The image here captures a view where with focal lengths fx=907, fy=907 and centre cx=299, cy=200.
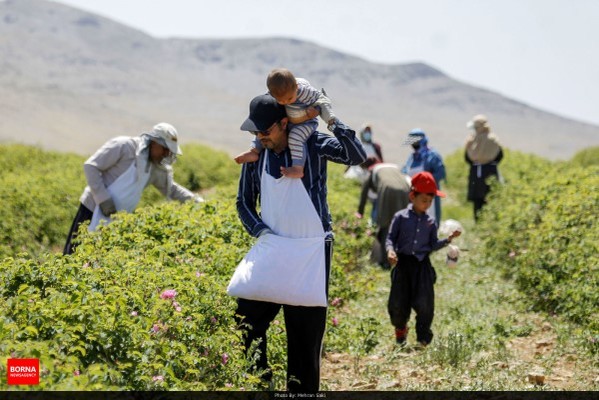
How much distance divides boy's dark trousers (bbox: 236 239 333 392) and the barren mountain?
183 feet

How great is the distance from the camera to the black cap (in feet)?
14.2

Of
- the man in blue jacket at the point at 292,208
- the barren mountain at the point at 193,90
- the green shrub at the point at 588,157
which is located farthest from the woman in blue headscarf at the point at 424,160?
the barren mountain at the point at 193,90

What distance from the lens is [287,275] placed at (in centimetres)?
429

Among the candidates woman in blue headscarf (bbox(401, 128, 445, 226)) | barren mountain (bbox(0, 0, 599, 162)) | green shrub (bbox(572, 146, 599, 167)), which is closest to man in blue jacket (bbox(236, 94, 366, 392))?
woman in blue headscarf (bbox(401, 128, 445, 226))

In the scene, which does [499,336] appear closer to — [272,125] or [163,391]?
[272,125]

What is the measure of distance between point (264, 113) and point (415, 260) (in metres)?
2.79

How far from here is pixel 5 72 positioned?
91.1 meters

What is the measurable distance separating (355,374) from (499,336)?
1593 mm

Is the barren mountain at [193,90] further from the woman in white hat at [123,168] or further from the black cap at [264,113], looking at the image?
the black cap at [264,113]

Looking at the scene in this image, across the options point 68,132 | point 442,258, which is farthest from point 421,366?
point 68,132

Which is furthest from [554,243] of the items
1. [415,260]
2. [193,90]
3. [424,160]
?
[193,90]

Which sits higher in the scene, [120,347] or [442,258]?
[120,347]

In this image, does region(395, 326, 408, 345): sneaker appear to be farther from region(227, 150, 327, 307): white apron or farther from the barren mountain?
the barren mountain

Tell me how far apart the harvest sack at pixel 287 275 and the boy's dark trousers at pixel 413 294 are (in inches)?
95.9
